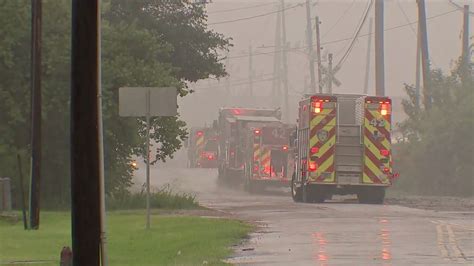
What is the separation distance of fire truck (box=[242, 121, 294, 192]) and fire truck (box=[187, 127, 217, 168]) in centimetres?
2178

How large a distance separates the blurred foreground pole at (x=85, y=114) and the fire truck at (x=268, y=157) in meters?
35.9

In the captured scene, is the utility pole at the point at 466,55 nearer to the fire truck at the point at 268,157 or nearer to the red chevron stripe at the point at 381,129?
the fire truck at the point at 268,157

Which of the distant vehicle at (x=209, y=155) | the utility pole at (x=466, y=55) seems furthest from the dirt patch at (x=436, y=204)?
the distant vehicle at (x=209, y=155)

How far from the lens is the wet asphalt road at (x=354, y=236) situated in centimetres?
1827

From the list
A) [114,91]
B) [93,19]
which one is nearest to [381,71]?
[114,91]

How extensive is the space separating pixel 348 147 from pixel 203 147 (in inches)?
1564

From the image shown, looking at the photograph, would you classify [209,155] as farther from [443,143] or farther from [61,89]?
[61,89]

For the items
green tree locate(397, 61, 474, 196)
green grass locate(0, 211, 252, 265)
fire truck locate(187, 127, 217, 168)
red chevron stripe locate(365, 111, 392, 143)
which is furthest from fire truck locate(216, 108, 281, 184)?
green grass locate(0, 211, 252, 265)

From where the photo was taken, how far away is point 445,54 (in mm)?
177125

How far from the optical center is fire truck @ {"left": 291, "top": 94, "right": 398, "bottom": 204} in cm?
3750

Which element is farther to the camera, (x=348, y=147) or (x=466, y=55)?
(x=466, y=55)

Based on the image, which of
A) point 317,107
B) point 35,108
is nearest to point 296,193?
point 317,107

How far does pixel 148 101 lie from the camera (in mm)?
24844

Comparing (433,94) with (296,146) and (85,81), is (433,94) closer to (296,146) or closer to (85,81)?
(296,146)
